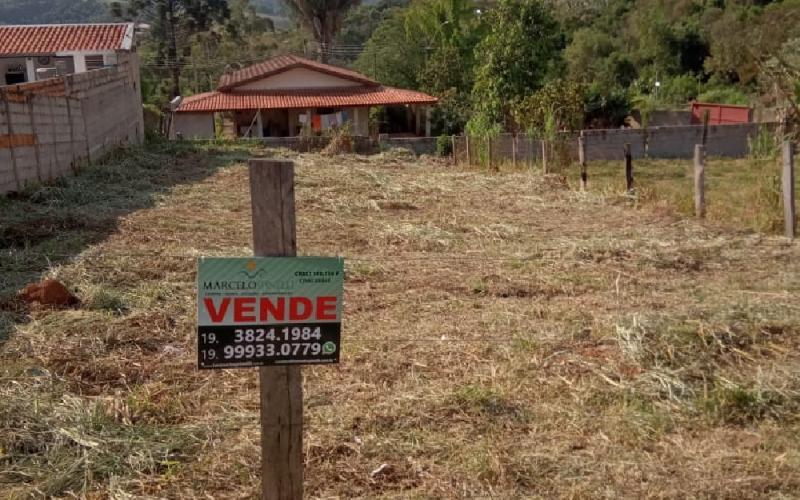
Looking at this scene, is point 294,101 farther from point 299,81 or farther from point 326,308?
point 326,308

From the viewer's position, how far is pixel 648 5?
1948 inches

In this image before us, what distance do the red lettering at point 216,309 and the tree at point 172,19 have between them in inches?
1786

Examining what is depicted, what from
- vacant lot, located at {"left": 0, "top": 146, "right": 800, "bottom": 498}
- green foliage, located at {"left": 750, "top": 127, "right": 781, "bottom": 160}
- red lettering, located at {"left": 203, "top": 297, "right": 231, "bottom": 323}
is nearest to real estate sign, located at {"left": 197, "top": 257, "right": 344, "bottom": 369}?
red lettering, located at {"left": 203, "top": 297, "right": 231, "bottom": 323}

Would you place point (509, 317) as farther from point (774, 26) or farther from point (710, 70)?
point (710, 70)

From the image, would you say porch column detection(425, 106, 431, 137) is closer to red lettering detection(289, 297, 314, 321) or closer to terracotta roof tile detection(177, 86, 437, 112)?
terracotta roof tile detection(177, 86, 437, 112)

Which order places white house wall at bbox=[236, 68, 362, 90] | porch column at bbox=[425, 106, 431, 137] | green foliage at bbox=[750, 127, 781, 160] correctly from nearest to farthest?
green foliage at bbox=[750, 127, 781, 160] → white house wall at bbox=[236, 68, 362, 90] → porch column at bbox=[425, 106, 431, 137]

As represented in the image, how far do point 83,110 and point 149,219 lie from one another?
6.87 meters

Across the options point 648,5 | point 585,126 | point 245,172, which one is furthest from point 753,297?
point 648,5

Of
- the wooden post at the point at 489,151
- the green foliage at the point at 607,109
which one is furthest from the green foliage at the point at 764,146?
the green foliage at the point at 607,109

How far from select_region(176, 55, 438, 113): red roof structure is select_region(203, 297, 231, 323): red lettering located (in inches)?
1054

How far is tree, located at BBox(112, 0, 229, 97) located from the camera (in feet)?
151

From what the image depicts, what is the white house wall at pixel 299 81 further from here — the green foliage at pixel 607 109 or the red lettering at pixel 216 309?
the red lettering at pixel 216 309

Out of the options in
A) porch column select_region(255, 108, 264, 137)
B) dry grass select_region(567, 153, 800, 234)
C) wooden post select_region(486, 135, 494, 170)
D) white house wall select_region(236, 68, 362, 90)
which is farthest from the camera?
white house wall select_region(236, 68, 362, 90)

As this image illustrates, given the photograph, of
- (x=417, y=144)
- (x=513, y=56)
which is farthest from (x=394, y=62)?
(x=417, y=144)
